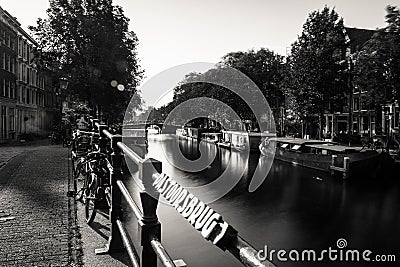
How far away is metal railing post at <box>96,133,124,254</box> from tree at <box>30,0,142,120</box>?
71.0 ft

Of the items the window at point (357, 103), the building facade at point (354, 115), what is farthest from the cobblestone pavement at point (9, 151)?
the window at point (357, 103)

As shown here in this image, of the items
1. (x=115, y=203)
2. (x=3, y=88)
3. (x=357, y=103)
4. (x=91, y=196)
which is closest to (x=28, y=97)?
(x=3, y=88)

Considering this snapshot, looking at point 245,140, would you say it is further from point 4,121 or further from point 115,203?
point 115,203

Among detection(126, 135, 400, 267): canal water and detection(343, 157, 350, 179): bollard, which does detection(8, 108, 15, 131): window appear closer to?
detection(126, 135, 400, 267): canal water

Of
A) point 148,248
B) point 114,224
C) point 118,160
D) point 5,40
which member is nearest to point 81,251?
point 114,224

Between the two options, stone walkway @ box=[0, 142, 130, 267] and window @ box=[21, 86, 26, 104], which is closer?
stone walkway @ box=[0, 142, 130, 267]

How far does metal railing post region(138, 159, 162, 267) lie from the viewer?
108 inches

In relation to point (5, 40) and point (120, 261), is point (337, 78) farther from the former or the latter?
point (120, 261)

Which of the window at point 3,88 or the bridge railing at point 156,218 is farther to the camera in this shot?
the window at point 3,88

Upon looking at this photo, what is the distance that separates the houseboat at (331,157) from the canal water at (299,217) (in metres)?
0.71

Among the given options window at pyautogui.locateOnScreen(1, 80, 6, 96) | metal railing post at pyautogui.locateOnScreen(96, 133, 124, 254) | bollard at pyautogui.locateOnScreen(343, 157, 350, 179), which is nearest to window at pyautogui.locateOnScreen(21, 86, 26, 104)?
window at pyautogui.locateOnScreen(1, 80, 6, 96)

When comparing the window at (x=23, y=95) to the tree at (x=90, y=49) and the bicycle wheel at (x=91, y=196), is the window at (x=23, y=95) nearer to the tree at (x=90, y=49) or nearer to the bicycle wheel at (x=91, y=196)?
the tree at (x=90, y=49)

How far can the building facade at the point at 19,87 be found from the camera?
35.8 m

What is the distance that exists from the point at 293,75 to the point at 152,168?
1379 inches
